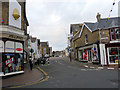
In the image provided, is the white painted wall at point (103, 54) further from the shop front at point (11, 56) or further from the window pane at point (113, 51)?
the shop front at point (11, 56)

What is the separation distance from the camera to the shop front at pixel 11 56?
9797 mm

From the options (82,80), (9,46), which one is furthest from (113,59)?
(9,46)

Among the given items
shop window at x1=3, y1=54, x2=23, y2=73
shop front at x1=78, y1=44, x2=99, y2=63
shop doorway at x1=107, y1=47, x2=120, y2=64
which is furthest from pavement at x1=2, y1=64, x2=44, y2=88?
shop doorway at x1=107, y1=47, x2=120, y2=64

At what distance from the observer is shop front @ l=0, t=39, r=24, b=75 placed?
9.80m

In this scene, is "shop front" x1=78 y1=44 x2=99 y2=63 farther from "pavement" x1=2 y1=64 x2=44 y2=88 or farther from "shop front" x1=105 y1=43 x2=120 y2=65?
"pavement" x1=2 y1=64 x2=44 y2=88

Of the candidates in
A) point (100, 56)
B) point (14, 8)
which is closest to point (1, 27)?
point (14, 8)

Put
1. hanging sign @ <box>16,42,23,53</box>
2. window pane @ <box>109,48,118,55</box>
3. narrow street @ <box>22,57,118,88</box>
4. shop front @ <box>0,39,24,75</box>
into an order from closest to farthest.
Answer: narrow street @ <box>22,57,118,88</box>, shop front @ <box>0,39,24,75</box>, hanging sign @ <box>16,42,23,53</box>, window pane @ <box>109,48,118,55</box>

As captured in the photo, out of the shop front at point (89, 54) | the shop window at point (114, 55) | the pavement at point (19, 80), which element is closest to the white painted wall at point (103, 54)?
the shop window at point (114, 55)

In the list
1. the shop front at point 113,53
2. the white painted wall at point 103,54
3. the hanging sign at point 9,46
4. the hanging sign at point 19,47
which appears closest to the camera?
the hanging sign at point 9,46

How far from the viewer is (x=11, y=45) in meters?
10.6

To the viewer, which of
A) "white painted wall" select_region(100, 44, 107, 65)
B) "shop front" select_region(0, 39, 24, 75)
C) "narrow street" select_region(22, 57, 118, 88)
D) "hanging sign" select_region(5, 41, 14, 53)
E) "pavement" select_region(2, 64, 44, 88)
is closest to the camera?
"narrow street" select_region(22, 57, 118, 88)

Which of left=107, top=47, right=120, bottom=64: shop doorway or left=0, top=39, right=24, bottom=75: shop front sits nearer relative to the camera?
left=0, top=39, right=24, bottom=75: shop front

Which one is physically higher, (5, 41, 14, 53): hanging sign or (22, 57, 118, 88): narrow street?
(5, 41, 14, 53): hanging sign

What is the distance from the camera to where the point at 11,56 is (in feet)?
34.7
